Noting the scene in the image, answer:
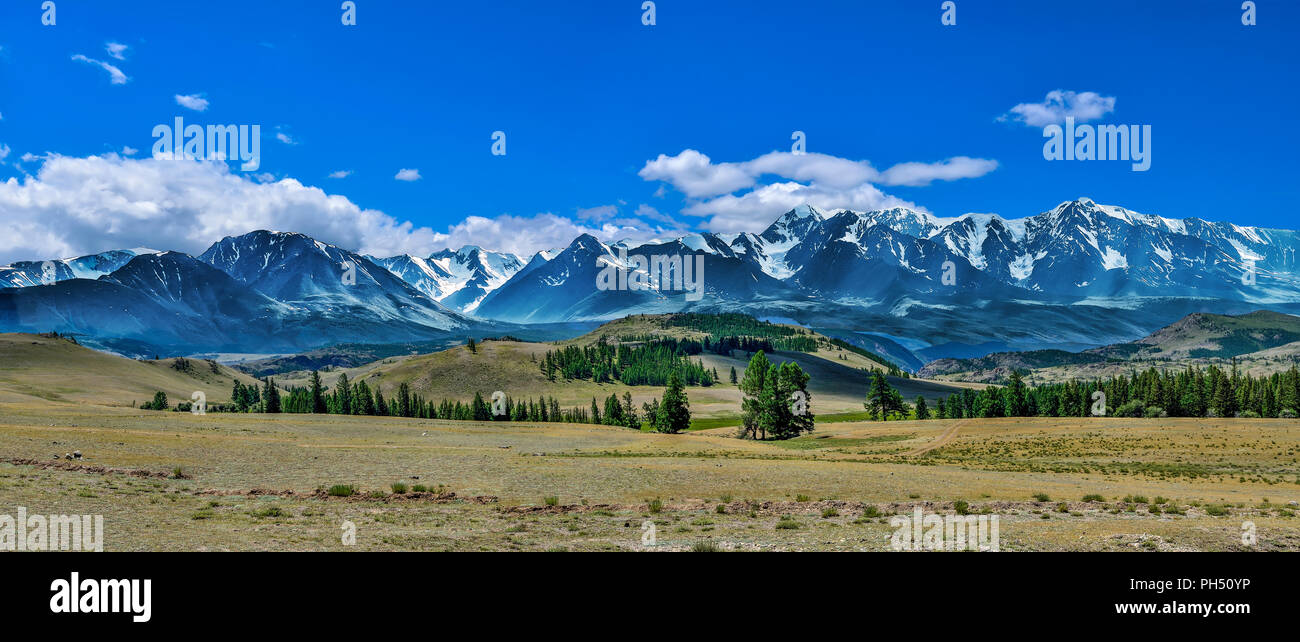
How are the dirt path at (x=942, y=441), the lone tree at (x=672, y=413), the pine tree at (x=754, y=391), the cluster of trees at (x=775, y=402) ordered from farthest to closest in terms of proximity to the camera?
1. the lone tree at (x=672, y=413)
2. the pine tree at (x=754, y=391)
3. the cluster of trees at (x=775, y=402)
4. the dirt path at (x=942, y=441)

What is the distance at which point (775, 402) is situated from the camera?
107 metres

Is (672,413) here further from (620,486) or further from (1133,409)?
(620,486)

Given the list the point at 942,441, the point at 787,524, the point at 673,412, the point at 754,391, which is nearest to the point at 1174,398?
the point at 942,441

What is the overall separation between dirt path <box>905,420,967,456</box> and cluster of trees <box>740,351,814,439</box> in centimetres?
2106

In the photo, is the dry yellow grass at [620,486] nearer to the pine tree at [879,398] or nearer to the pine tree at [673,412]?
the pine tree at [673,412]

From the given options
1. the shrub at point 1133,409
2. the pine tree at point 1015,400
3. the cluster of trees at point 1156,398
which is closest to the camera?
the cluster of trees at point 1156,398

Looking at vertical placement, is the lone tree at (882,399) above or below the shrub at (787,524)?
below

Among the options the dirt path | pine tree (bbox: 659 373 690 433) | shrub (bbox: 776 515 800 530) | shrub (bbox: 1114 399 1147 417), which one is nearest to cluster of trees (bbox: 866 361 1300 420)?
shrub (bbox: 1114 399 1147 417)

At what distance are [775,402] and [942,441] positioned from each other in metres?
26.3

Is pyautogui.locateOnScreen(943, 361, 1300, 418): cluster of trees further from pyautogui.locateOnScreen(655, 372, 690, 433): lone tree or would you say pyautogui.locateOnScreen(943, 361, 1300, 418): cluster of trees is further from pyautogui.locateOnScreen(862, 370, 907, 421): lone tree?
pyautogui.locateOnScreen(655, 372, 690, 433): lone tree

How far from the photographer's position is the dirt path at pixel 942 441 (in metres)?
78.3

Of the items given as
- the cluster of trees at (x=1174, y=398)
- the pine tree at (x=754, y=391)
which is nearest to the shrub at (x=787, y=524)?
the pine tree at (x=754, y=391)

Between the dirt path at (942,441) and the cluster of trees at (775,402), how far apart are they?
69.1 ft

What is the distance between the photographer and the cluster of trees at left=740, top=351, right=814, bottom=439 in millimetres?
107500
